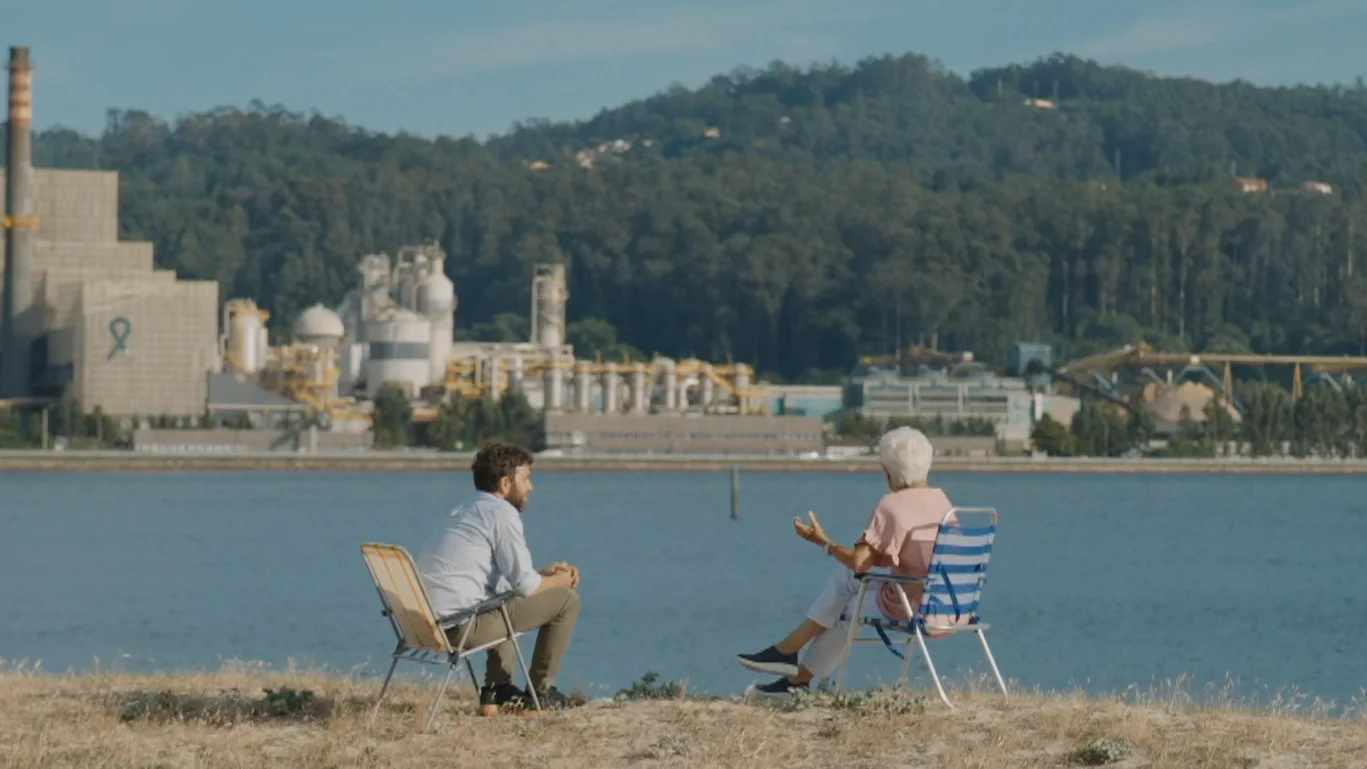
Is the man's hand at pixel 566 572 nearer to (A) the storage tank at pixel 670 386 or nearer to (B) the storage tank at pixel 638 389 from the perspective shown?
(B) the storage tank at pixel 638 389

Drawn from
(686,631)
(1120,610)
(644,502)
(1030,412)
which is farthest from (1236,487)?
(686,631)

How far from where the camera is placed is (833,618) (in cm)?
1061

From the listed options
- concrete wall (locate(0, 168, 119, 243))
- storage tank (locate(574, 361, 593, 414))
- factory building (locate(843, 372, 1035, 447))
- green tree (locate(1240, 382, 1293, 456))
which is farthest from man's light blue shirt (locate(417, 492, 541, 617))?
factory building (locate(843, 372, 1035, 447))

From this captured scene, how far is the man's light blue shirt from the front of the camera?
10.3m

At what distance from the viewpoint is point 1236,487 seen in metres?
92.1

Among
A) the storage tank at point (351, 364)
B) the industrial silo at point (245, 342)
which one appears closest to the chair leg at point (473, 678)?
the industrial silo at point (245, 342)

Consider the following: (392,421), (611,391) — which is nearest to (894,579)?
(392,421)

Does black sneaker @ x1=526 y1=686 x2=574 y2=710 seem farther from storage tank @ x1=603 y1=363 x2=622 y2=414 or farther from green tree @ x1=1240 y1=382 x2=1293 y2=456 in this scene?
green tree @ x1=1240 y1=382 x2=1293 y2=456

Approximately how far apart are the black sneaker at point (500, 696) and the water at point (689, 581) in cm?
709

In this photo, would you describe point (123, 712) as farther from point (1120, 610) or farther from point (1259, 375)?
point (1259, 375)

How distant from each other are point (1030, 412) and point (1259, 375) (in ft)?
75.6

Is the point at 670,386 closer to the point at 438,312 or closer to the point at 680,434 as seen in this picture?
the point at 680,434

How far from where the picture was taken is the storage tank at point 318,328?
107 meters

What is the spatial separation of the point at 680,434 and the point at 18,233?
2417 cm
